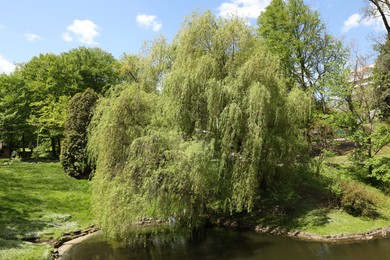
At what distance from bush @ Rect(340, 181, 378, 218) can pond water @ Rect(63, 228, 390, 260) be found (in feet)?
9.34

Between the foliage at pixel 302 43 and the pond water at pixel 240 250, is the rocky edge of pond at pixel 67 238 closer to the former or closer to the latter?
the pond water at pixel 240 250

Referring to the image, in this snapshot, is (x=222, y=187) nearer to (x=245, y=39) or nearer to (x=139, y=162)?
(x=139, y=162)

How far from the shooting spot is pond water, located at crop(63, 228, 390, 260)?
561 inches

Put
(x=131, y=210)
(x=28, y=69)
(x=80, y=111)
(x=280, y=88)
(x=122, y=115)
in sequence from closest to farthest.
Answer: (x=131, y=210) < (x=122, y=115) < (x=280, y=88) < (x=80, y=111) < (x=28, y=69)

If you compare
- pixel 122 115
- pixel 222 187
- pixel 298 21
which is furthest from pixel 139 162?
pixel 298 21

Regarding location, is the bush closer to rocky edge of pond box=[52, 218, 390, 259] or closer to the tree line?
rocky edge of pond box=[52, 218, 390, 259]

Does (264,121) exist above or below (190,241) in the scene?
above

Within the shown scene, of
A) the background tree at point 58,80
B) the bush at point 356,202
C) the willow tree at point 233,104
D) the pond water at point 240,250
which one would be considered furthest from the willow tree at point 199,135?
the background tree at point 58,80

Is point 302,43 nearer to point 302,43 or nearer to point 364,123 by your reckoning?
point 302,43

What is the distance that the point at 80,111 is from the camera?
27172 mm

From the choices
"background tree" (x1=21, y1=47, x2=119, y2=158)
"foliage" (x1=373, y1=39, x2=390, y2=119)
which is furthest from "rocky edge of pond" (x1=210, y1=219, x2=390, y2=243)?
"background tree" (x1=21, y1=47, x2=119, y2=158)

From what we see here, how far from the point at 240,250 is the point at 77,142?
1714 cm

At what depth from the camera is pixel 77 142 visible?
26625mm

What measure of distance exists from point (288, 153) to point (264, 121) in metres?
3.36
